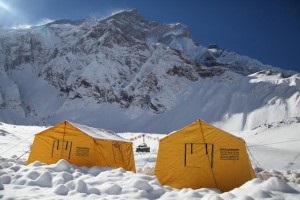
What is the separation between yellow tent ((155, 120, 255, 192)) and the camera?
45.5ft

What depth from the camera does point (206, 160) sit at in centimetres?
1416

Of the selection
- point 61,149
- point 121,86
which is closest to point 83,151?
point 61,149

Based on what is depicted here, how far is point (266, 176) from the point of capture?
54.1ft

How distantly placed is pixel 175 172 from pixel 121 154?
6534mm

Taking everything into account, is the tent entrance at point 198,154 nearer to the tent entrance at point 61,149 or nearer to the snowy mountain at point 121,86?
the tent entrance at point 61,149

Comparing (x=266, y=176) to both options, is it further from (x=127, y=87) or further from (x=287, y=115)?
(x=127, y=87)

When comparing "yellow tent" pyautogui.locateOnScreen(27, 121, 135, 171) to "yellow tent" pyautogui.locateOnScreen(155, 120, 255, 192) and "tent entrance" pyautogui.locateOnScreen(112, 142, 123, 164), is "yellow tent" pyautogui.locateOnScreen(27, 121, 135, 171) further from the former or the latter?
"yellow tent" pyautogui.locateOnScreen(155, 120, 255, 192)

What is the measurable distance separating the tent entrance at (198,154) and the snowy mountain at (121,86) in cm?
6013

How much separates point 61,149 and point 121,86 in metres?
84.5

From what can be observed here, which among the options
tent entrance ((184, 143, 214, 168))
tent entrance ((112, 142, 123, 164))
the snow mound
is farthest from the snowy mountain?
the snow mound

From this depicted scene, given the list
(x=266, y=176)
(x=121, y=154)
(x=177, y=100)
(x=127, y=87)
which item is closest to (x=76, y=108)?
(x=127, y=87)

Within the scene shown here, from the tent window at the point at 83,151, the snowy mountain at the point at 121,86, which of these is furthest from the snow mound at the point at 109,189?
the snowy mountain at the point at 121,86

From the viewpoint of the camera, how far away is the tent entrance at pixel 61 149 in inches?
702

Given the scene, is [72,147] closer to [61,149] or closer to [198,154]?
[61,149]
